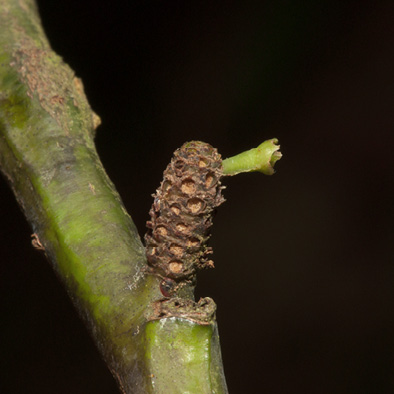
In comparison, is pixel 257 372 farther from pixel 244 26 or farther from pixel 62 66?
pixel 62 66

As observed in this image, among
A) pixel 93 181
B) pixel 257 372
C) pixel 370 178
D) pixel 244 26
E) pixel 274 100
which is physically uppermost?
pixel 244 26

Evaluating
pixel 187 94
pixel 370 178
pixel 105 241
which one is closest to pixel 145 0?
pixel 187 94

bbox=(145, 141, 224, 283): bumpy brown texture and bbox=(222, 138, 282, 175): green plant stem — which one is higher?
bbox=(222, 138, 282, 175): green plant stem

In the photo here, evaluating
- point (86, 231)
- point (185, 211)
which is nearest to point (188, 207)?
point (185, 211)

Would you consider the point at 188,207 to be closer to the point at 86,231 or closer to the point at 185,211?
the point at 185,211

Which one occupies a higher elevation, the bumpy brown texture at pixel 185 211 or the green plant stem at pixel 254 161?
the green plant stem at pixel 254 161
